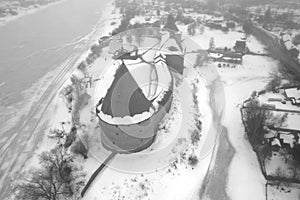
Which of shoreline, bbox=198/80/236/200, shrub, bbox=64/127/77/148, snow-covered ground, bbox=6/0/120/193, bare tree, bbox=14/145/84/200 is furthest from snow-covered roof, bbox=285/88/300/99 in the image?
snow-covered ground, bbox=6/0/120/193

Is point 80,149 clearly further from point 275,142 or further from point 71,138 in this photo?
point 275,142

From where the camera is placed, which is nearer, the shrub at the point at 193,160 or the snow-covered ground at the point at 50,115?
the shrub at the point at 193,160

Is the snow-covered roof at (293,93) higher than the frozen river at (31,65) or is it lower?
lower

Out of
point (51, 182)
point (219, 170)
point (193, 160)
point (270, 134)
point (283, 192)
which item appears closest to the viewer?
point (51, 182)

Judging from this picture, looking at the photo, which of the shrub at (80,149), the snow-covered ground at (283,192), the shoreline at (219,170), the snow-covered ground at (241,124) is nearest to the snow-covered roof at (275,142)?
the snow-covered ground at (241,124)

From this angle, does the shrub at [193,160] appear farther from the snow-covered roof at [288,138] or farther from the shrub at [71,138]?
the shrub at [71,138]

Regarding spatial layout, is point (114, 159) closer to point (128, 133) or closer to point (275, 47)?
point (128, 133)

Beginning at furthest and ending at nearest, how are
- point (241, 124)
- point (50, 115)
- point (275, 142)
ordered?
point (50, 115), point (241, 124), point (275, 142)

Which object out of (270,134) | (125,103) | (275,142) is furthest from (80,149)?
(270,134)

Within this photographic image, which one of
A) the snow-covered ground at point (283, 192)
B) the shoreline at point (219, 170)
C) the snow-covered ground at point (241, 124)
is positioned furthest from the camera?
the snow-covered ground at point (241, 124)

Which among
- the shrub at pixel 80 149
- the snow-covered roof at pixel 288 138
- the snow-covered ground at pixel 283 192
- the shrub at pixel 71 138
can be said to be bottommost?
the snow-covered ground at pixel 283 192
